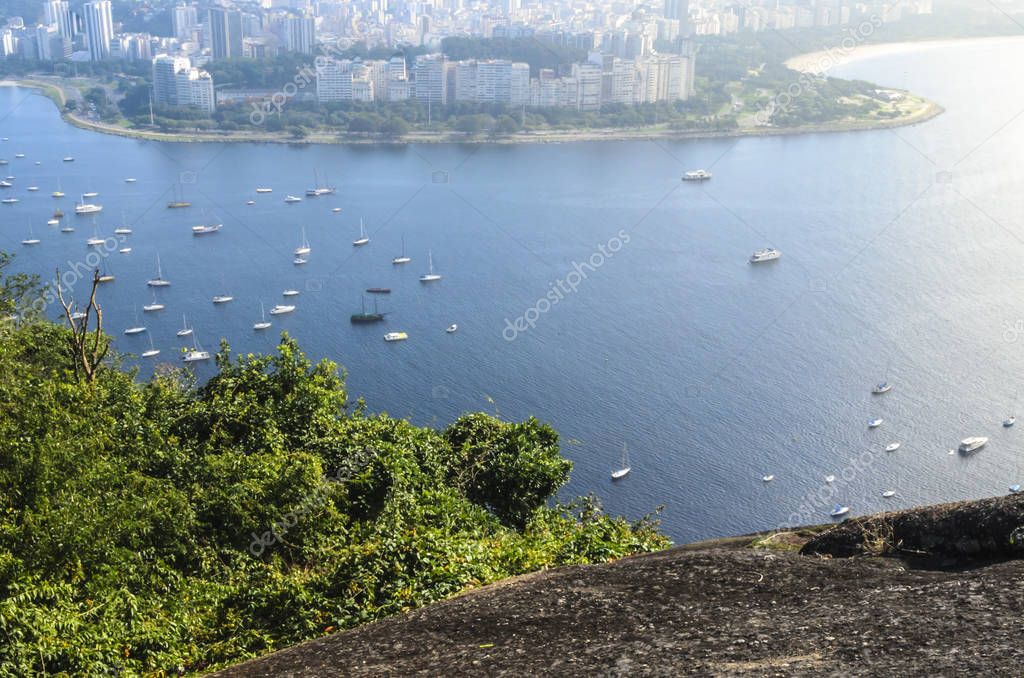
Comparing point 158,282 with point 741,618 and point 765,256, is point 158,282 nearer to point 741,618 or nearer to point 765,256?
point 765,256

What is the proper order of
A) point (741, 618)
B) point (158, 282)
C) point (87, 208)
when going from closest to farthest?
point (741, 618), point (158, 282), point (87, 208)

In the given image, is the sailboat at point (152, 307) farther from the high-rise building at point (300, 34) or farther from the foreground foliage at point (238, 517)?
the high-rise building at point (300, 34)

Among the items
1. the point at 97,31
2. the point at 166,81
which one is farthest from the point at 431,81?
the point at 97,31

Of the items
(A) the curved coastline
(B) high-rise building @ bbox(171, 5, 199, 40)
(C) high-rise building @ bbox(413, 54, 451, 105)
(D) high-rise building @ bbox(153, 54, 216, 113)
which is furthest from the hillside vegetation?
(B) high-rise building @ bbox(171, 5, 199, 40)

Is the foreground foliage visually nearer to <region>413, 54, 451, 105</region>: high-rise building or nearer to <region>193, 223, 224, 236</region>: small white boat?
<region>193, 223, 224, 236</region>: small white boat

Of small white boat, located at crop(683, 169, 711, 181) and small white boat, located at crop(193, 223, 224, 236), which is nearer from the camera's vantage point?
small white boat, located at crop(193, 223, 224, 236)

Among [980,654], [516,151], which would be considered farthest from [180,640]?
[516,151]

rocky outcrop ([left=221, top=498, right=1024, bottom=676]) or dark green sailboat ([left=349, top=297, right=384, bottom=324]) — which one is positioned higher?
rocky outcrop ([left=221, top=498, right=1024, bottom=676])
